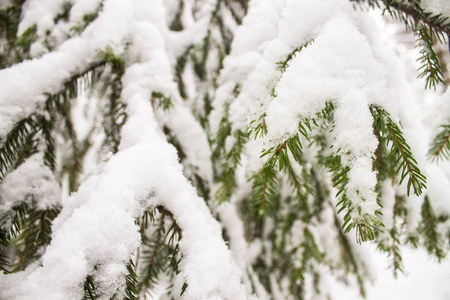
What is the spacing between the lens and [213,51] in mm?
1598

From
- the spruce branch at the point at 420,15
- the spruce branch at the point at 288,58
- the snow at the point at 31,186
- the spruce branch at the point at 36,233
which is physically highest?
the spruce branch at the point at 420,15

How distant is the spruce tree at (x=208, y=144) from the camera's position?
0.58 m

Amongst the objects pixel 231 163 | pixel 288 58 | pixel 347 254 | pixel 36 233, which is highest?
pixel 288 58

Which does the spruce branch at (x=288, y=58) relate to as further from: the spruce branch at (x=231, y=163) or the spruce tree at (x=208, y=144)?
the spruce branch at (x=231, y=163)

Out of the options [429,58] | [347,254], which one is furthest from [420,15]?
[347,254]

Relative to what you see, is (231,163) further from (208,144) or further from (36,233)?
(36,233)

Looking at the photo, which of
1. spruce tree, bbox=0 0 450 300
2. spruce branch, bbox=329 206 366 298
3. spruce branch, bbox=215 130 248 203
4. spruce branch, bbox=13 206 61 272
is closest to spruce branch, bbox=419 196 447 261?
spruce tree, bbox=0 0 450 300

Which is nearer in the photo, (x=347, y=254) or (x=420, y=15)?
(x=420, y=15)

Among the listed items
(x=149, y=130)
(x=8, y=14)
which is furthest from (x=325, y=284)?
(x=8, y=14)

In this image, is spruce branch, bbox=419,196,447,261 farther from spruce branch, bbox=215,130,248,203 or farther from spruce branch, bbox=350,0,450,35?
spruce branch, bbox=215,130,248,203

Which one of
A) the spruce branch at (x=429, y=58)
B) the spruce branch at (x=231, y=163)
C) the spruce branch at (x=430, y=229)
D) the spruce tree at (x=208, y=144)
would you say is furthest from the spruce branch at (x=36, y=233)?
the spruce branch at (x=430, y=229)

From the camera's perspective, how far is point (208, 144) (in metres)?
1.29

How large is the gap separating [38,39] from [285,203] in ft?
5.32

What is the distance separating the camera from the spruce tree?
579mm
